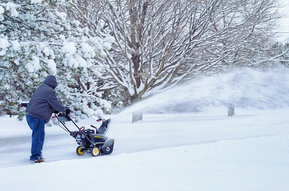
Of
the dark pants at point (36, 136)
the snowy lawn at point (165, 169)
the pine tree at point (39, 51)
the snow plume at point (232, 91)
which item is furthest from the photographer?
the snow plume at point (232, 91)

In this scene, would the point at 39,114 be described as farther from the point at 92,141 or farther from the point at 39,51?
the point at 39,51

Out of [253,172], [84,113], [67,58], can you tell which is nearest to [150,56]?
[84,113]

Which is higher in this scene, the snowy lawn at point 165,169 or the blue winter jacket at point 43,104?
the blue winter jacket at point 43,104

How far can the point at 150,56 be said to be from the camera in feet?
34.9

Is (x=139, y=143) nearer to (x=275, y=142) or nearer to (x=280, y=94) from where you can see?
(x=275, y=142)

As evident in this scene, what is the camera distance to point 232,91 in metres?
10.3

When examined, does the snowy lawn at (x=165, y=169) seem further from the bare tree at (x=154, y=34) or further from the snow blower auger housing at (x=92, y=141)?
the bare tree at (x=154, y=34)

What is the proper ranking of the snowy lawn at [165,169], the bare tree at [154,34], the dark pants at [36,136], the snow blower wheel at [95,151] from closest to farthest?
the snowy lawn at [165,169] < the dark pants at [36,136] < the snow blower wheel at [95,151] < the bare tree at [154,34]

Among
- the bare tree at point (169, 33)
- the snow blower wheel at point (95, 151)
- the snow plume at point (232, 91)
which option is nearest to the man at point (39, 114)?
the snow blower wheel at point (95, 151)

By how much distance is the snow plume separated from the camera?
845 centimetres

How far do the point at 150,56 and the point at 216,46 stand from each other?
8.66 feet

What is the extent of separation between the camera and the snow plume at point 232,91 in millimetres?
8445

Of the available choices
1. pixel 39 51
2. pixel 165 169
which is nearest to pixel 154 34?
pixel 39 51

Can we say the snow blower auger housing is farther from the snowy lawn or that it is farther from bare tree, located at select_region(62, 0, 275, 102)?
bare tree, located at select_region(62, 0, 275, 102)
